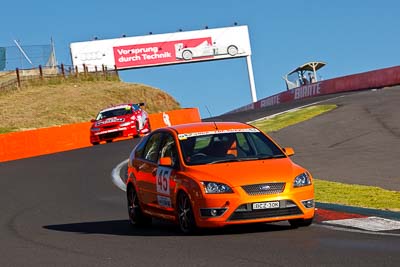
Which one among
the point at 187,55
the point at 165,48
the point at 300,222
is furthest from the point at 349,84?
the point at 300,222

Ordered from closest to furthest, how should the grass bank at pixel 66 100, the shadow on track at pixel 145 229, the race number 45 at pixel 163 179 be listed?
the shadow on track at pixel 145 229
the race number 45 at pixel 163 179
the grass bank at pixel 66 100

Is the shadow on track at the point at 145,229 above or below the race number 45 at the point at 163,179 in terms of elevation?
below

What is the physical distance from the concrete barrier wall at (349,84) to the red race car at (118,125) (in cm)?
1948

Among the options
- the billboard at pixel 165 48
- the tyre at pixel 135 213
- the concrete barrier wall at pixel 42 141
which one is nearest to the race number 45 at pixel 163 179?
the tyre at pixel 135 213

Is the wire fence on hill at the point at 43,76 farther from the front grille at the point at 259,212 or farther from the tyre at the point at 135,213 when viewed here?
the front grille at the point at 259,212

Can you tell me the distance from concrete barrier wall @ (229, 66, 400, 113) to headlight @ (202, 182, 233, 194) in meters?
42.1

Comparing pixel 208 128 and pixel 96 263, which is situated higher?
pixel 208 128

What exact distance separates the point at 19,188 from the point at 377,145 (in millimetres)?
8679

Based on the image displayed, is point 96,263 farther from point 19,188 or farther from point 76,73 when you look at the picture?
point 76,73

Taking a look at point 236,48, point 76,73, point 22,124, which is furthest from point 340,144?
point 236,48

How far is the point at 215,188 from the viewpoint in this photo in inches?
449

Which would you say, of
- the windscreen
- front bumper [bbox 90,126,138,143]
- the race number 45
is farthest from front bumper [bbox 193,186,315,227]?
front bumper [bbox 90,126,138,143]

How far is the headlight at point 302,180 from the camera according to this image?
11516mm

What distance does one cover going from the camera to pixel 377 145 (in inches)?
969
